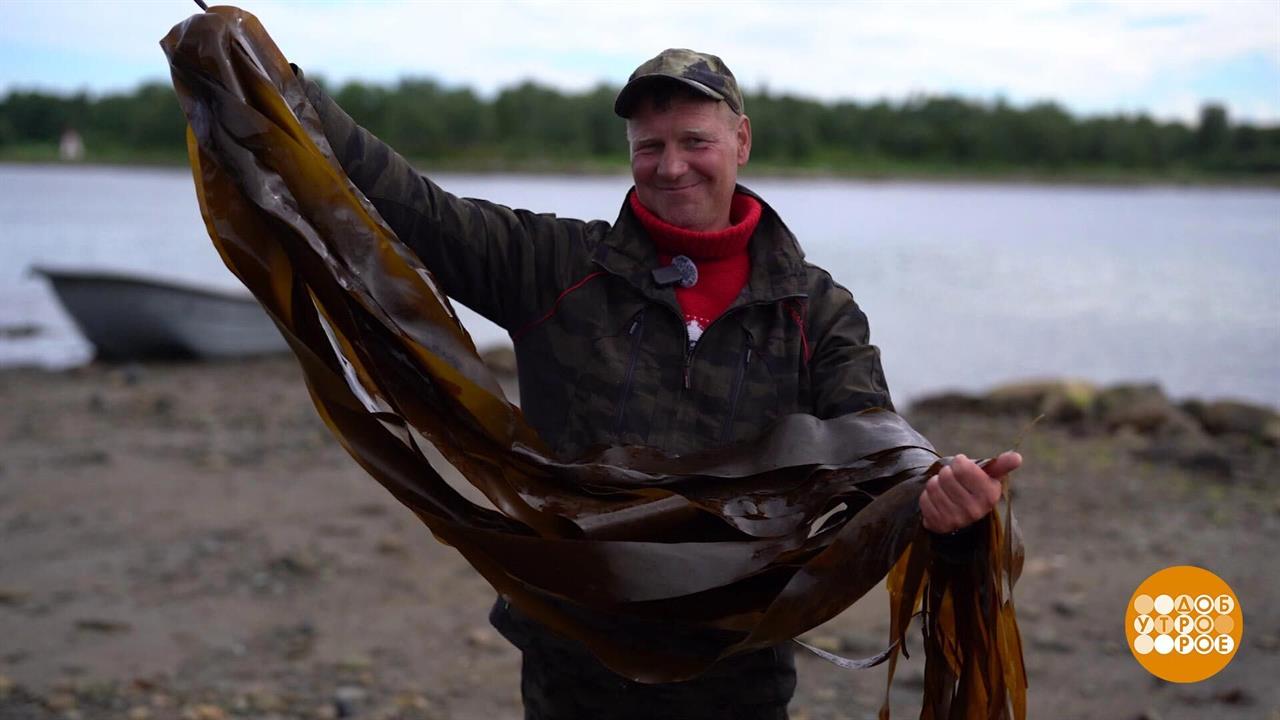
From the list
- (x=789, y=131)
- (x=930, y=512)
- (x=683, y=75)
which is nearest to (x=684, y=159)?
(x=683, y=75)

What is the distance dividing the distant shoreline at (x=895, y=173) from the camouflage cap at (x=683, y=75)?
231 feet

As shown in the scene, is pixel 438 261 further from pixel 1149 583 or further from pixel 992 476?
pixel 1149 583

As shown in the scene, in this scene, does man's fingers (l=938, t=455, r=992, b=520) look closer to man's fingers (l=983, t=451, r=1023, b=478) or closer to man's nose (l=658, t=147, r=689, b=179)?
man's fingers (l=983, t=451, r=1023, b=478)

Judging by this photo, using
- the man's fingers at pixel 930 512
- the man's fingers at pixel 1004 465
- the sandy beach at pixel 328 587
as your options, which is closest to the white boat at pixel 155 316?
the sandy beach at pixel 328 587

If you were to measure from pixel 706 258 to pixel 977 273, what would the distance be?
35.1m

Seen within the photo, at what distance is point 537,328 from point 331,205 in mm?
564

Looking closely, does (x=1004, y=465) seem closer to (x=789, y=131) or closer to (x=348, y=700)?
(x=348, y=700)

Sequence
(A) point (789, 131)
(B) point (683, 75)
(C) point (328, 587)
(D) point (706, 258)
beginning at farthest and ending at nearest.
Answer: (A) point (789, 131), (C) point (328, 587), (D) point (706, 258), (B) point (683, 75)

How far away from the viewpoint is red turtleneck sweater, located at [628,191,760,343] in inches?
114

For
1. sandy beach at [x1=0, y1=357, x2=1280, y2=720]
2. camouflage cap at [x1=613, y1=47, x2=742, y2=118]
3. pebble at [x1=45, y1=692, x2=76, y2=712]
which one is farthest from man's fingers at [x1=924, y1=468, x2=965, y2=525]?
pebble at [x1=45, y1=692, x2=76, y2=712]

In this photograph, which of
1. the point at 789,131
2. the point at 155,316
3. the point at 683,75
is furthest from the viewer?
the point at 789,131

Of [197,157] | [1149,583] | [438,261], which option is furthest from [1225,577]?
[197,157]

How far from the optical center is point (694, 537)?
283cm

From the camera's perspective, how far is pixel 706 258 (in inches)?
116
